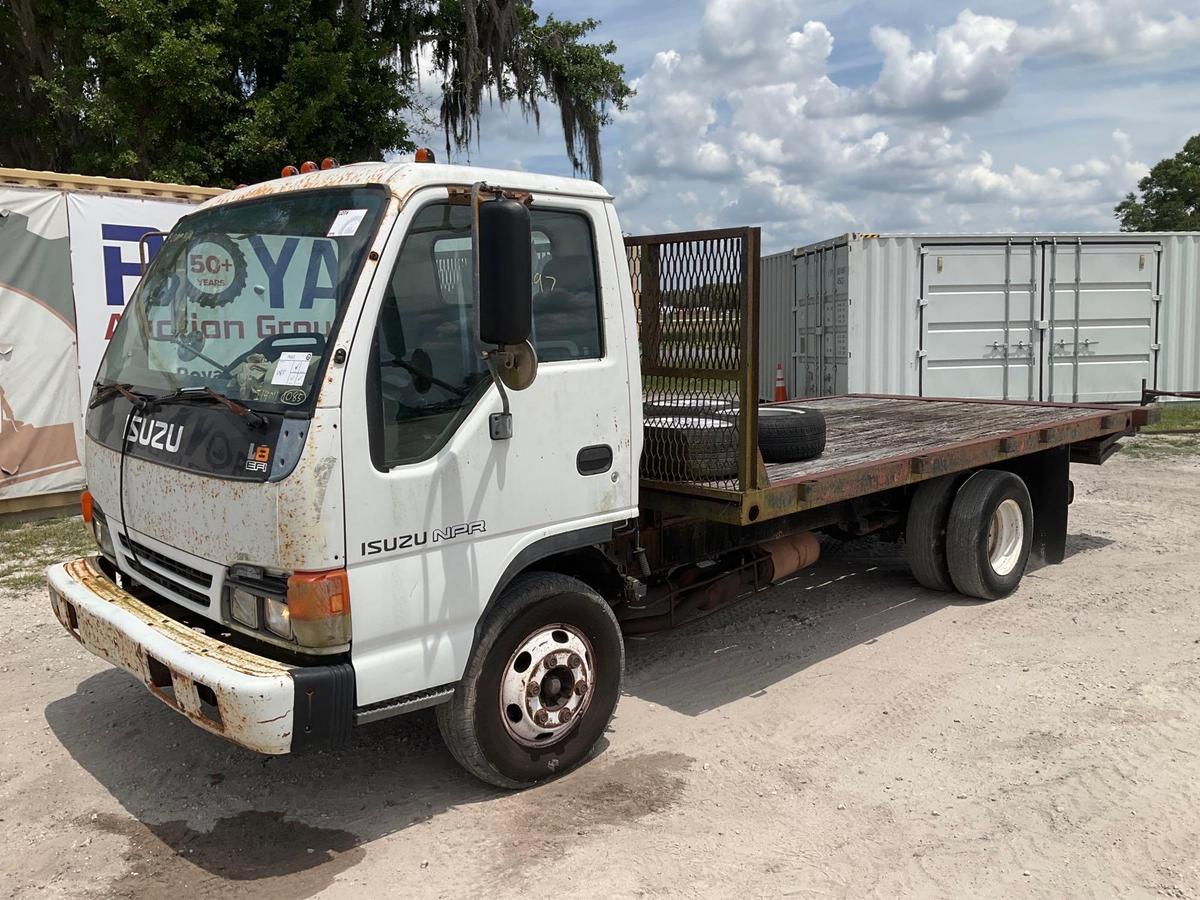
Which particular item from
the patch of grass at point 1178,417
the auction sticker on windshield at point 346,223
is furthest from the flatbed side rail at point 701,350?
the patch of grass at point 1178,417

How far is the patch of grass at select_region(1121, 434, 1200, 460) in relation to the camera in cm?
1203

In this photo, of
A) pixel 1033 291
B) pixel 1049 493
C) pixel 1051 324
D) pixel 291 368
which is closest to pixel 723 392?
pixel 291 368

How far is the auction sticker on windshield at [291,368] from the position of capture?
320cm

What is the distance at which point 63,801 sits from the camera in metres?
3.91

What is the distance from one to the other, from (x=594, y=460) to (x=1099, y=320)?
40.2ft

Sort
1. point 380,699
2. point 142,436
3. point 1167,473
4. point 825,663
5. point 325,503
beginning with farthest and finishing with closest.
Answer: point 1167,473 < point 825,663 < point 142,436 < point 380,699 < point 325,503

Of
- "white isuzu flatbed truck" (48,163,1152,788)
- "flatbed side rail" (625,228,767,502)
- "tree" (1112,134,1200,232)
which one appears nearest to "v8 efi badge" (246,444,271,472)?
"white isuzu flatbed truck" (48,163,1152,788)

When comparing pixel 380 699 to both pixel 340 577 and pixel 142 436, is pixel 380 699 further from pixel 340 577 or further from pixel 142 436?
pixel 142 436

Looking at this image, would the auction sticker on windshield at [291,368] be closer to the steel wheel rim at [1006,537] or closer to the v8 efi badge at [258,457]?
the v8 efi badge at [258,457]

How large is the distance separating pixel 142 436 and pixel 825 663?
11.9 ft

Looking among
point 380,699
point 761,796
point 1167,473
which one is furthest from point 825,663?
point 1167,473

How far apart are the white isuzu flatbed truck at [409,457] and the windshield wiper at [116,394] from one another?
0.04 feet

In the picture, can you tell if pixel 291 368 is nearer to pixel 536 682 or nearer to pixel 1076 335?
pixel 536 682

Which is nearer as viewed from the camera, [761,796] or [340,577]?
[340,577]
